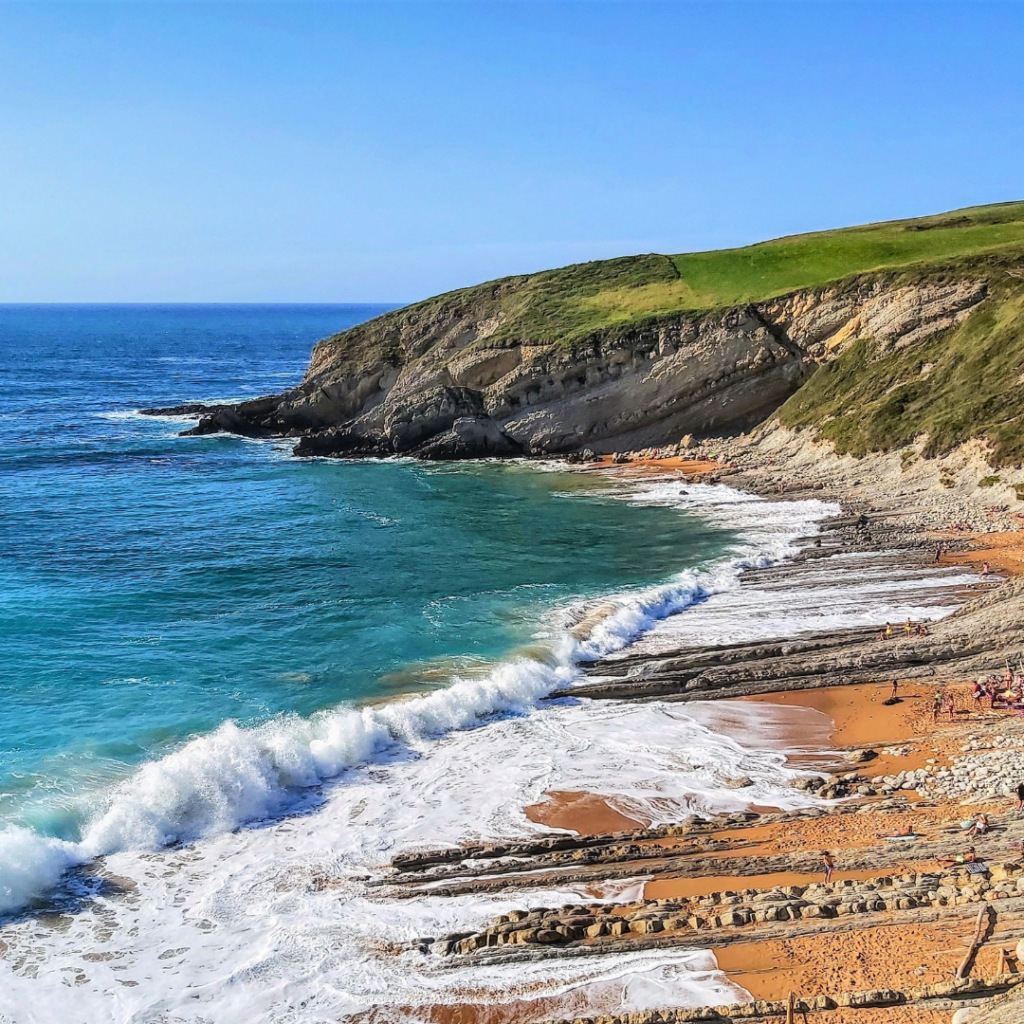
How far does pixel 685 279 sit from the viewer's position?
183ft

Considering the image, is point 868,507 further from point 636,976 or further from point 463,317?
point 463,317

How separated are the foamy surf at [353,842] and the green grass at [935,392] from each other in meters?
15.1

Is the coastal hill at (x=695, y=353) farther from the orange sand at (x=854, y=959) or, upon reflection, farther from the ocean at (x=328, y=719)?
the orange sand at (x=854, y=959)

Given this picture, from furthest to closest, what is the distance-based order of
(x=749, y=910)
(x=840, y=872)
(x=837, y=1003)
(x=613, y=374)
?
1. (x=613, y=374)
2. (x=840, y=872)
3. (x=749, y=910)
4. (x=837, y=1003)

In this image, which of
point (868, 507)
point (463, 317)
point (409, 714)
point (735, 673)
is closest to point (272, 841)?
point (409, 714)

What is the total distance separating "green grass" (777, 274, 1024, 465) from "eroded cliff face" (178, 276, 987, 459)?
1996mm

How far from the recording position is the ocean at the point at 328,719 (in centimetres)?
1301

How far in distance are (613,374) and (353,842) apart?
37.5m

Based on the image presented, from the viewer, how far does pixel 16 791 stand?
1719 cm

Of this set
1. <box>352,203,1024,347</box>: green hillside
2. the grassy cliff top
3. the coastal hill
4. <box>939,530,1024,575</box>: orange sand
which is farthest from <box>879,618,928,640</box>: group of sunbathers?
<box>352,203,1024,347</box>: green hillside

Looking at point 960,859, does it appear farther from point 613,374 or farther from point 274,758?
point 613,374

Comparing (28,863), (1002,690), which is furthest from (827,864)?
(28,863)

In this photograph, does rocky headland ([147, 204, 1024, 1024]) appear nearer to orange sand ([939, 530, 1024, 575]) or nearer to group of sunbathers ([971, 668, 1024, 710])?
orange sand ([939, 530, 1024, 575])

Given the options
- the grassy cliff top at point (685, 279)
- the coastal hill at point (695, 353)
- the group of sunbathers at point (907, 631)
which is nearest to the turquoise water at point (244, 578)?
the coastal hill at point (695, 353)
